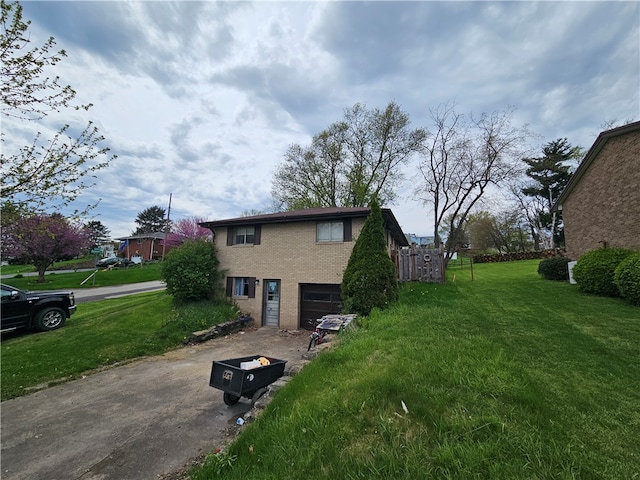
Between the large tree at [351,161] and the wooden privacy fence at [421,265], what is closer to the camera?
the wooden privacy fence at [421,265]

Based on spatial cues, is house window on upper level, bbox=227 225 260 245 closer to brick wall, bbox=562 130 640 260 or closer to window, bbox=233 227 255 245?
window, bbox=233 227 255 245

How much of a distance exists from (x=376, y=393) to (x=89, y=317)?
14024 mm

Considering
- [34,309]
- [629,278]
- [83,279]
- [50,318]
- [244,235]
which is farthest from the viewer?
[83,279]

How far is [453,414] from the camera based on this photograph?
277cm

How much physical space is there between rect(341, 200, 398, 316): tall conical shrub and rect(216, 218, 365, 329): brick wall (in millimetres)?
2280

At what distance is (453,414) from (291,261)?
10.7 m

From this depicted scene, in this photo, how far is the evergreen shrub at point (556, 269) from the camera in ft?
44.9

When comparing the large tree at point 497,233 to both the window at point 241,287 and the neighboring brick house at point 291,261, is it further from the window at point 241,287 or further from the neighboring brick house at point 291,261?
the window at point 241,287

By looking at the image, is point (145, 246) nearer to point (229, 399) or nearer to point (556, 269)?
point (229, 399)

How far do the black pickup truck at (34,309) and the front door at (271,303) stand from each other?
297 inches

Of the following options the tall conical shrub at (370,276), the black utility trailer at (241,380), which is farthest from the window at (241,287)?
the black utility trailer at (241,380)

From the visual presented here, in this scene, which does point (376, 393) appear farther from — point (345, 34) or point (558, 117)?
point (558, 117)

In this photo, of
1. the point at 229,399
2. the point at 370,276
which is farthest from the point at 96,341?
the point at 370,276

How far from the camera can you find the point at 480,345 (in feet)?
15.4
